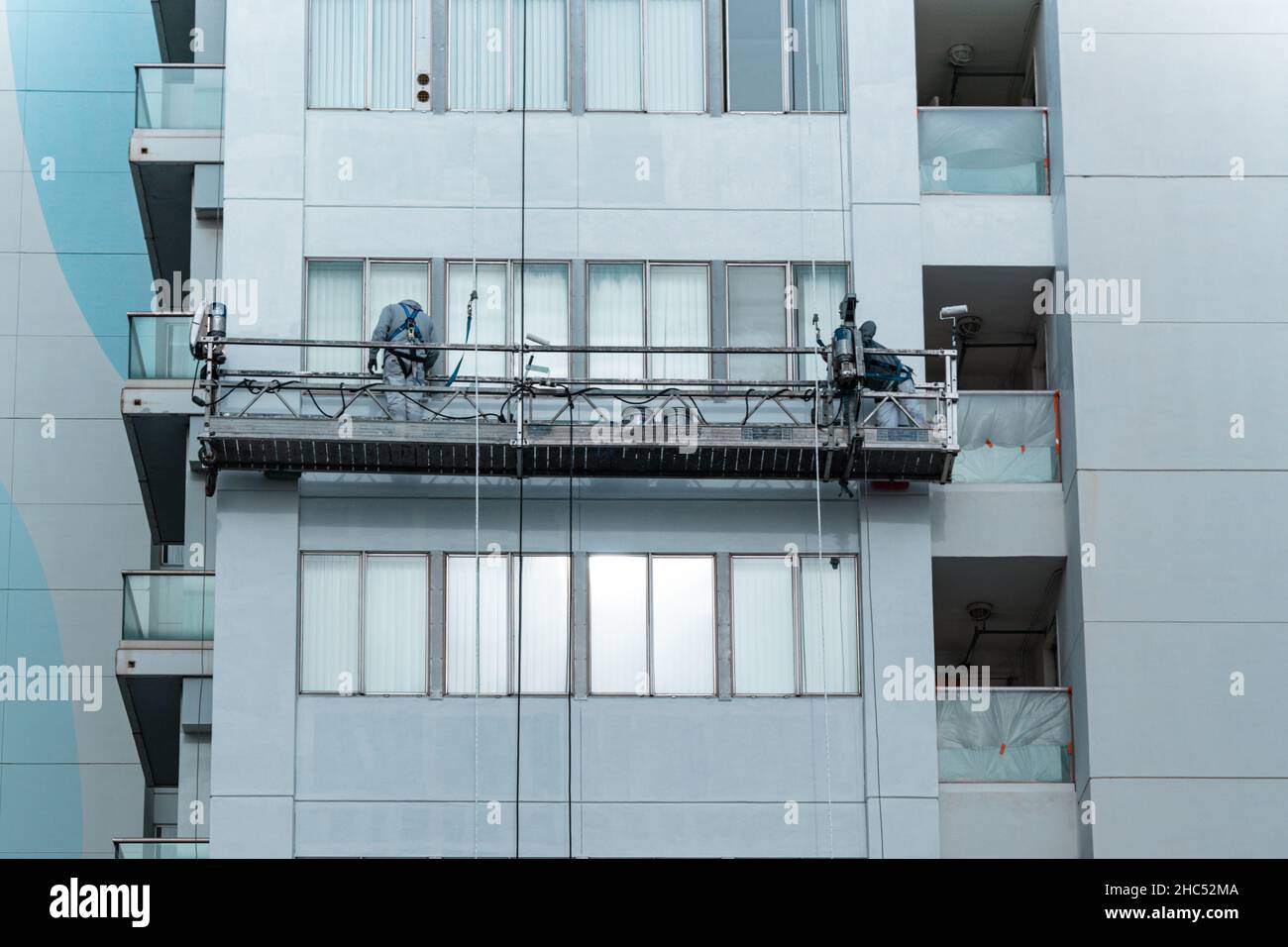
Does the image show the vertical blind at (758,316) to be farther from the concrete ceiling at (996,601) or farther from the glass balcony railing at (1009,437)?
the concrete ceiling at (996,601)

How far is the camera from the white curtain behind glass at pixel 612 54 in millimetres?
34219

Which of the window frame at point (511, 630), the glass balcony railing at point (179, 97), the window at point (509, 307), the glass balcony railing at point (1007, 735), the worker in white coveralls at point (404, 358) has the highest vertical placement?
the glass balcony railing at point (179, 97)

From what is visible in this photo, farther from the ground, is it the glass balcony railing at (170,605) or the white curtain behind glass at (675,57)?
the white curtain behind glass at (675,57)

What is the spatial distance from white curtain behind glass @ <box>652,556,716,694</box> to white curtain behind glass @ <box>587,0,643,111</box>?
5966 millimetres

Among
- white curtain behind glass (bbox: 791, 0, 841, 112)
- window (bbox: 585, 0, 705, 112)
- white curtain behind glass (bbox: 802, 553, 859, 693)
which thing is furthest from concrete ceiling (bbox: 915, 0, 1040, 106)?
white curtain behind glass (bbox: 802, 553, 859, 693)

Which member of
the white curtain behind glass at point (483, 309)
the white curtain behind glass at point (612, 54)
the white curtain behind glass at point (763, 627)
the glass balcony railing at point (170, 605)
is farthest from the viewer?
the white curtain behind glass at point (612, 54)

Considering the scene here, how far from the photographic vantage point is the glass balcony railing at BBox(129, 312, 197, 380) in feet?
112

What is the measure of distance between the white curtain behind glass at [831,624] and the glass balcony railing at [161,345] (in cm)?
821

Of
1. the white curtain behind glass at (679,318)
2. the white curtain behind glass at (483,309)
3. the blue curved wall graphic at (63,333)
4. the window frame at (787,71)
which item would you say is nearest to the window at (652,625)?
the white curtain behind glass at (679,318)

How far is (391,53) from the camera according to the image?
34.2 metres

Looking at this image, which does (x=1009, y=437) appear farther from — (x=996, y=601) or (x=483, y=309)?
(x=483, y=309)

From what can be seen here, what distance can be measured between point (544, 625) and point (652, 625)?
1293mm
